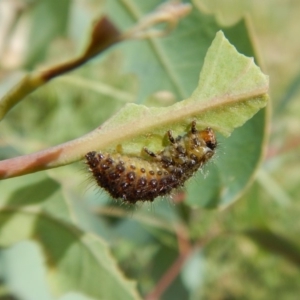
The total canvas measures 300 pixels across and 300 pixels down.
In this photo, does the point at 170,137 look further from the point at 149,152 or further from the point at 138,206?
the point at 138,206

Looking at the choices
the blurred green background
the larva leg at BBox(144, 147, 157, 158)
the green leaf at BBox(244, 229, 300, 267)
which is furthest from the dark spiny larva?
the green leaf at BBox(244, 229, 300, 267)

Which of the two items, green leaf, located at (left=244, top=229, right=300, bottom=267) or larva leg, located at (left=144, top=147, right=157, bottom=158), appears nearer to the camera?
larva leg, located at (left=144, top=147, right=157, bottom=158)

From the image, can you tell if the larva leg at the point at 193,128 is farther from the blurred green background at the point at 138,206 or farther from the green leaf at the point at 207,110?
the blurred green background at the point at 138,206

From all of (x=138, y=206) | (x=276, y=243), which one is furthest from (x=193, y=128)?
(x=276, y=243)

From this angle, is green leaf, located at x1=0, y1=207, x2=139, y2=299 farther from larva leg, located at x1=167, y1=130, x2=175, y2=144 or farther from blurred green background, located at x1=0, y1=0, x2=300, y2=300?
larva leg, located at x1=167, y1=130, x2=175, y2=144

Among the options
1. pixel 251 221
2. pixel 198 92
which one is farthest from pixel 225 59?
pixel 251 221

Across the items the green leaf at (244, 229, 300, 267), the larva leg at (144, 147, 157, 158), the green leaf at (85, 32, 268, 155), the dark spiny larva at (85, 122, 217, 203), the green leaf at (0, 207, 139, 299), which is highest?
the green leaf at (85, 32, 268, 155)

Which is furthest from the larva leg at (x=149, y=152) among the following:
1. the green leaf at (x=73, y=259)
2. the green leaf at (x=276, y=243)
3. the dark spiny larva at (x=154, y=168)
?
the green leaf at (x=276, y=243)
